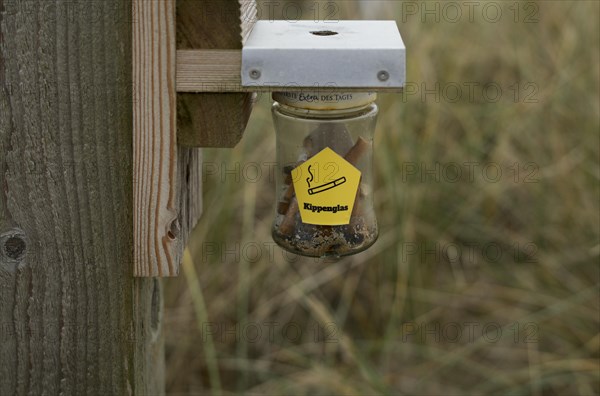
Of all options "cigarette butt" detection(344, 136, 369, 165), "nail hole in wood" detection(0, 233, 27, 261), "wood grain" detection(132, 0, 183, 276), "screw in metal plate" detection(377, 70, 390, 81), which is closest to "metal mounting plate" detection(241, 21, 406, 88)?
"screw in metal plate" detection(377, 70, 390, 81)

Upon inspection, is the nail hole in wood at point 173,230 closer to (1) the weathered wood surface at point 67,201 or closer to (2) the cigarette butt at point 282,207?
(1) the weathered wood surface at point 67,201

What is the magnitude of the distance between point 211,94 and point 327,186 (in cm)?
22

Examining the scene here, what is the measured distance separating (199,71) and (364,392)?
55.0 inches

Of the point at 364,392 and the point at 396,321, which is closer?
the point at 364,392

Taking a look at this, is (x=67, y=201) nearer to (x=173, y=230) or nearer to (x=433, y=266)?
(x=173, y=230)

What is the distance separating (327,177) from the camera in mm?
1362

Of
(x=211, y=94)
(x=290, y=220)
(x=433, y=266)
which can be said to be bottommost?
(x=433, y=266)

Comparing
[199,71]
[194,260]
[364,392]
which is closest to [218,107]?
[199,71]

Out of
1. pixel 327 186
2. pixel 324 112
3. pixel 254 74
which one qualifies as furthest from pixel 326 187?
pixel 254 74

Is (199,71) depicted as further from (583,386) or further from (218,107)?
(583,386)

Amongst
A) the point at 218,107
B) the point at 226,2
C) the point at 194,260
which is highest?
the point at 226,2

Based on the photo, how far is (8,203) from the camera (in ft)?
4.15

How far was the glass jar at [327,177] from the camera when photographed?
1337mm

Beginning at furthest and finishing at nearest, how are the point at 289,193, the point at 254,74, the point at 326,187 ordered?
the point at 289,193 < the point at 326,187 < the point at 254,74
